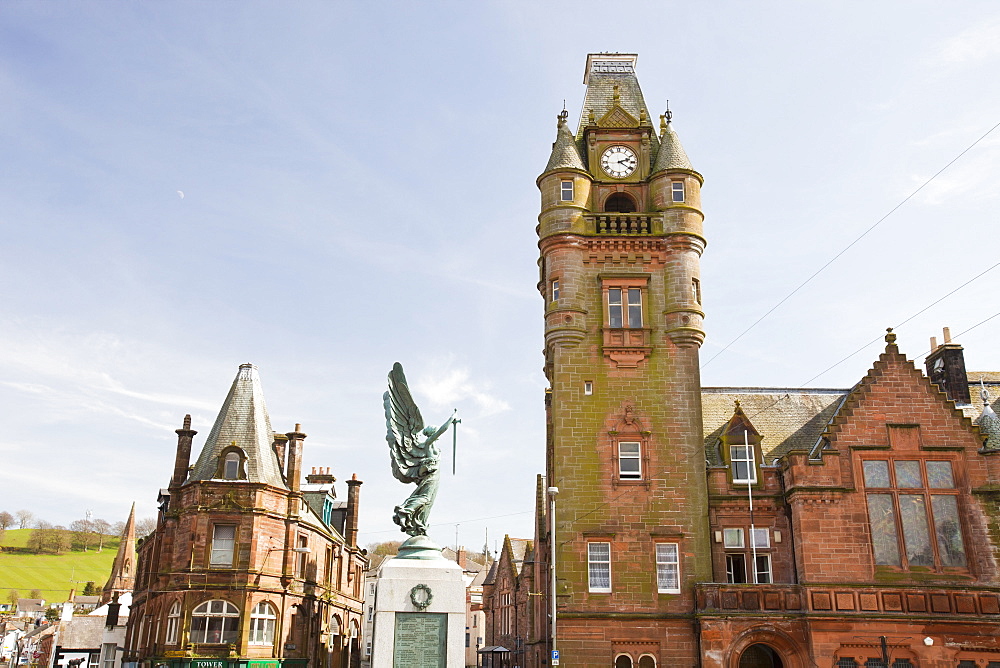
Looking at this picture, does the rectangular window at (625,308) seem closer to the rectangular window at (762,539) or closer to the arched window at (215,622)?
the rectangular window at (762,539)

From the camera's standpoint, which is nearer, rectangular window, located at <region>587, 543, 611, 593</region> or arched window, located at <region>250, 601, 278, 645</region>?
rectangular window, located at <region>587, 543, 611, 593</region>

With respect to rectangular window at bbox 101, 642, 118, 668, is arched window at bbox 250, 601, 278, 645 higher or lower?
higher

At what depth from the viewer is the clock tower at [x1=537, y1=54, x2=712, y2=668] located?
31875 mm

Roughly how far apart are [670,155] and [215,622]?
96.2ft

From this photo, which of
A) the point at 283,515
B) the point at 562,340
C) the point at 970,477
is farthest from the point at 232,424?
the point at 970,477

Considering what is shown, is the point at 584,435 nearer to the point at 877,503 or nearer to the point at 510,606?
the point at 877,503

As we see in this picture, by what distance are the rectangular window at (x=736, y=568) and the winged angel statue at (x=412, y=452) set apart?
14849 millimetres

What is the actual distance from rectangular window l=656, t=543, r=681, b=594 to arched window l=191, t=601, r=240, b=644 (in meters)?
19.3

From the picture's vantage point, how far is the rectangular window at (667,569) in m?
32.2

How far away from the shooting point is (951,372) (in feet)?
128

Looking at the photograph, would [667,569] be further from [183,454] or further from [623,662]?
[183,454]

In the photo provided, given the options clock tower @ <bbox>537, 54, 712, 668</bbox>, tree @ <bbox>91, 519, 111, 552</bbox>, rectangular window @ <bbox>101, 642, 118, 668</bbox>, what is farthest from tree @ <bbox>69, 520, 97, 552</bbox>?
clock tower @ <bbox>537, 54, 712, 668</bbox>

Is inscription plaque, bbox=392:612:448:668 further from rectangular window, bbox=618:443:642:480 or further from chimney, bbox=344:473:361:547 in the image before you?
chimney, bbox=344:473:361:547

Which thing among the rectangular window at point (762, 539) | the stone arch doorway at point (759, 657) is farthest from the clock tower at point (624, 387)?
the stone arch doorway at point (759, 657)
